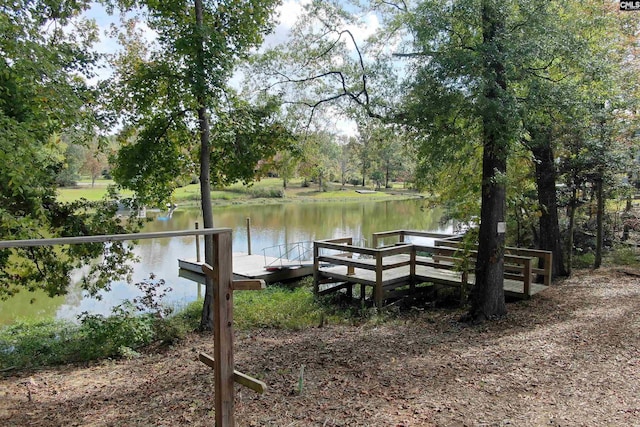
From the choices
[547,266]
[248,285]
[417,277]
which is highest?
[248,285]

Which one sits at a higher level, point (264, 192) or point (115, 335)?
point (264, 192)

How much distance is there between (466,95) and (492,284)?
2.93 meters

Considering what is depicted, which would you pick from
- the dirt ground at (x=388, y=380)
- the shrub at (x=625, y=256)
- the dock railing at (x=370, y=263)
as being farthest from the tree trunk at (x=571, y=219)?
the dock railing at (x=370, y=263)

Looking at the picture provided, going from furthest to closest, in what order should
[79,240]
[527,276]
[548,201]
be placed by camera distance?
1. [548,201]
2. [527,276]
3. [79,240]

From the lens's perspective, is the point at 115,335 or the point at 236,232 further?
the point at 236,232

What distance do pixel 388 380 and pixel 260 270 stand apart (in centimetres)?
815

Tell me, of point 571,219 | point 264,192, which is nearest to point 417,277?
point 571,219

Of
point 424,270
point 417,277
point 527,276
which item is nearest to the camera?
point 527,276

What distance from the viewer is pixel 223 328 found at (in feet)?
10.1

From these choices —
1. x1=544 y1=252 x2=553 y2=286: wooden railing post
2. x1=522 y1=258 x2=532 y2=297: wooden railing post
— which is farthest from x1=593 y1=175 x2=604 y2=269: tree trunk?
x1=522 y1=258 x2=532 y2=297: wooden railing post

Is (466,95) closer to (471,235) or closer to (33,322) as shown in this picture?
(471,235)

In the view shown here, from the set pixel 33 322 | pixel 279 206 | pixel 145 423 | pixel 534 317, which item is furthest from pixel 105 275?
pixel 279 206

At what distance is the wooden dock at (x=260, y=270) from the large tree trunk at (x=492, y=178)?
20.4ft

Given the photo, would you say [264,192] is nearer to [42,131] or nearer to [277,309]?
[277,309]
